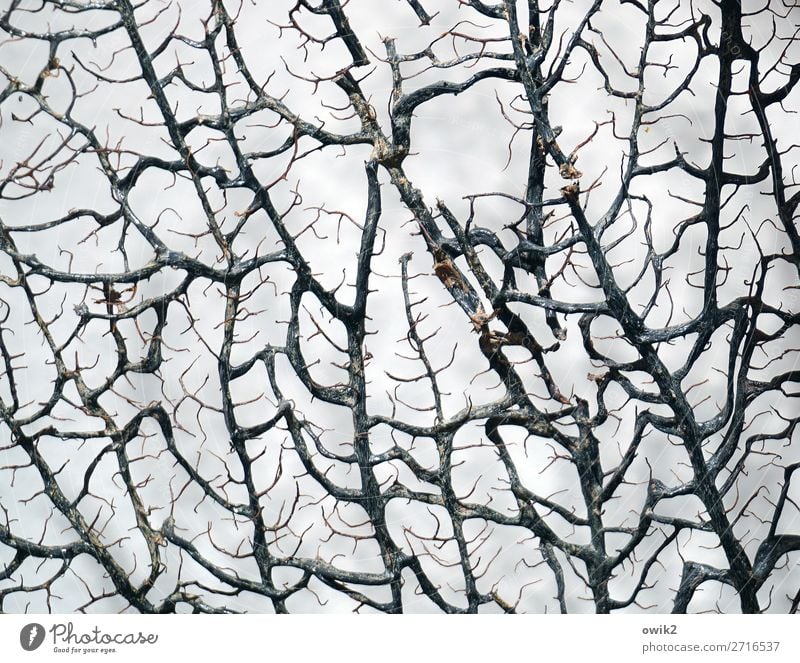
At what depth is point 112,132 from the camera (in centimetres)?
89

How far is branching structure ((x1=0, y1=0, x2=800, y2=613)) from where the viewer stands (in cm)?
88

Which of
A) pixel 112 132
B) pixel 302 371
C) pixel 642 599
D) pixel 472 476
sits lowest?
pixel 642 599

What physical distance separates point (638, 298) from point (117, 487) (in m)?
0.58

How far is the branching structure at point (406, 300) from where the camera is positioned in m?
0.88

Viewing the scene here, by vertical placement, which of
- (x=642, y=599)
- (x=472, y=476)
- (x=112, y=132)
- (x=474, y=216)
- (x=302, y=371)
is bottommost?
(x=642, y=599)

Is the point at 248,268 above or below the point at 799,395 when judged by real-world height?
above

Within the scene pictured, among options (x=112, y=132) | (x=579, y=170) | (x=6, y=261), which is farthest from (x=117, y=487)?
(x=579, y=170)

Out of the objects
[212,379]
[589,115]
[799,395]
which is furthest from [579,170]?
[212,379]

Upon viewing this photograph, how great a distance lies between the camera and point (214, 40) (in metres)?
0.86

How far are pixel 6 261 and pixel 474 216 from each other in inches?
19.4

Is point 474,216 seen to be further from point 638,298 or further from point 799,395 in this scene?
point 799,395

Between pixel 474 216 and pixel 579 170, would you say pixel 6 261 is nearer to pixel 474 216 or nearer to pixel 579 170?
pixel 474 216

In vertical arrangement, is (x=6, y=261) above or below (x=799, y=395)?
above

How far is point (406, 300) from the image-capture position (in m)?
0.87
